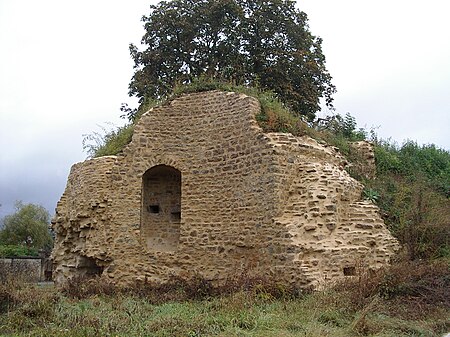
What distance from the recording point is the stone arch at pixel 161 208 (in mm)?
13219

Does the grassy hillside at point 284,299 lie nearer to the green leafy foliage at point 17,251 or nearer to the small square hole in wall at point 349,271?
the small square hole in wall at point 349,271

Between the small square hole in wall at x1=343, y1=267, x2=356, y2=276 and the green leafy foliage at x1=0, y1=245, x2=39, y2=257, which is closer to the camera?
the small square hole in wall at x1=343, y1=267, x2=356, y2=276

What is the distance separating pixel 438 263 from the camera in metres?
9.84

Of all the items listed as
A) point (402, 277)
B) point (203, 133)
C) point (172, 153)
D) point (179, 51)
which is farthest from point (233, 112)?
point (179, 51)

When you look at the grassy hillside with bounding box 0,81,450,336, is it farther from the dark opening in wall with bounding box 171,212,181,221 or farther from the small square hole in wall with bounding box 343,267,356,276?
the dark opening in wall with bounding box 171,212,181,221

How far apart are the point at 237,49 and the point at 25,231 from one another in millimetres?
23740

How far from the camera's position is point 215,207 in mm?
12172

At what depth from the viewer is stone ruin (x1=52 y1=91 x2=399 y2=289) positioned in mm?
10820

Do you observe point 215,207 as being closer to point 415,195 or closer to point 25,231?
point 415,195

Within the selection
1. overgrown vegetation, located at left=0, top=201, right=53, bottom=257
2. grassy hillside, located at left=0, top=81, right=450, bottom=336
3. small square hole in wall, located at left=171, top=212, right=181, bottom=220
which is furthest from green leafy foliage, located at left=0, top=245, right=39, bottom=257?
small square hole in wall, located at left=171, top=212, right=181, bottom=220

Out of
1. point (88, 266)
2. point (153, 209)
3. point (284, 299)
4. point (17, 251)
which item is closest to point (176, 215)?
point (153, 209)

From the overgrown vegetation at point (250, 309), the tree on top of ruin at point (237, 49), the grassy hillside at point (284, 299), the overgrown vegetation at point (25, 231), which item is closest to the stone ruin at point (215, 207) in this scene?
A: the grassy hillside at point (284, 299)

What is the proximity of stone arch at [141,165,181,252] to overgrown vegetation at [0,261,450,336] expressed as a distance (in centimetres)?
252

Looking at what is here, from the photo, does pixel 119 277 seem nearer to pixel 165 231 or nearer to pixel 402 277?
pixel 165 231
